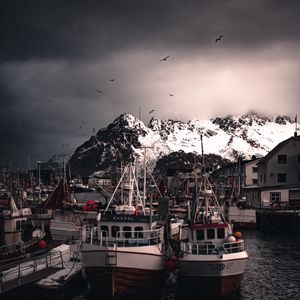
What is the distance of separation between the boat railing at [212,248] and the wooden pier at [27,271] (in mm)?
10108

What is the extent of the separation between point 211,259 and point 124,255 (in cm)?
554

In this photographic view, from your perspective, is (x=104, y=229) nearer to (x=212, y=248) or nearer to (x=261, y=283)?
(x=212, y=248)

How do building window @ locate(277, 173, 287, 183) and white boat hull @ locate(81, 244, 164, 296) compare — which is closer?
white boat hull @ locate(81, 244, 164, 296)

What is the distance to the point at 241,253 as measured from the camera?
1270 inches

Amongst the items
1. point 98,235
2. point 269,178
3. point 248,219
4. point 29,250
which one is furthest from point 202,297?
point 269,178

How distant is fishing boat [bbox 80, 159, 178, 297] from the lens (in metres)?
30.9

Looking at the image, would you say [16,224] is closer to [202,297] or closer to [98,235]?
[98,235]

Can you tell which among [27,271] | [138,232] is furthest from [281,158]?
[27,271]

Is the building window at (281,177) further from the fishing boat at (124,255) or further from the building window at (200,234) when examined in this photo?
the fishing boat at (124,255)

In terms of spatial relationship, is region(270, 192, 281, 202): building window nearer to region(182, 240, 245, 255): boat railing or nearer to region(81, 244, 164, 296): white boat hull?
region(182, 240, 245, 255): boat railing

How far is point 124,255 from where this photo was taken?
3084cm

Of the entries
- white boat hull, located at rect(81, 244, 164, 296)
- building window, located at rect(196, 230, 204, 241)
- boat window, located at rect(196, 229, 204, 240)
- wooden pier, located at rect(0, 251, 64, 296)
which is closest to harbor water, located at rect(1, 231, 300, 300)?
wooden pier, located at rect(0, 251, 64, 296)

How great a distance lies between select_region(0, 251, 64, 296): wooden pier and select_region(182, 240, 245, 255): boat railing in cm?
1011

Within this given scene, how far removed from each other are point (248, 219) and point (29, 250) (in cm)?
3845
